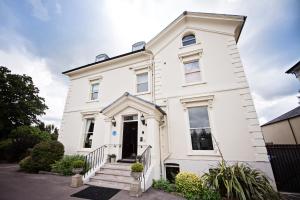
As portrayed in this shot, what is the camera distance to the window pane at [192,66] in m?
8.10

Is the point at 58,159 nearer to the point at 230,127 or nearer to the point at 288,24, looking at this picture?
the point at 230,127

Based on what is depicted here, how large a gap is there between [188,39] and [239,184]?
330 inches

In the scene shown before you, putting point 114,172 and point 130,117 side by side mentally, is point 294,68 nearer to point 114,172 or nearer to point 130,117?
point 130,117

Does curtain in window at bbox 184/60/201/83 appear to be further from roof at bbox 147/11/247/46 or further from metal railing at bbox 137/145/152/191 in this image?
metal railing at bbox 137/145/152/191

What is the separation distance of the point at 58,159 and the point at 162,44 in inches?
424

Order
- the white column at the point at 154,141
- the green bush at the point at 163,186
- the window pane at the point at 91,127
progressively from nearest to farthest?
1. the green bush at the point at 163,186
2. the white column at the point at 154,141
3. the window pane at the point at 91,127

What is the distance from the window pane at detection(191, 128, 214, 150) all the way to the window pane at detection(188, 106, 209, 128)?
0.27 meters

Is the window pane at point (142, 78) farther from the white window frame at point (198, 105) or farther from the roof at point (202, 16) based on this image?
the white window frame at point (198, 105)

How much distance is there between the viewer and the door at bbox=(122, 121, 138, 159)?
792 centimetres

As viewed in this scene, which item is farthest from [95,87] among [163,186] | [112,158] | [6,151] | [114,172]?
[6,151]

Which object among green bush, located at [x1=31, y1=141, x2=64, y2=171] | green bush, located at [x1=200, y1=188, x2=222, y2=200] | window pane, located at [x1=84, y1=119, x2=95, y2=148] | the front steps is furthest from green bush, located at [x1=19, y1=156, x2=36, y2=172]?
green bush, located at [x1=200, y1=188, x2=222, y2=200]

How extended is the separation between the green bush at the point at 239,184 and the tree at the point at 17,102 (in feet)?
73.7

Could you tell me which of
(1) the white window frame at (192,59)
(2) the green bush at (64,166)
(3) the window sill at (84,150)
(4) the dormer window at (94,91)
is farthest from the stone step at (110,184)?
(4) the dormer window at (94,91)

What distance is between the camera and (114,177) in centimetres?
605
